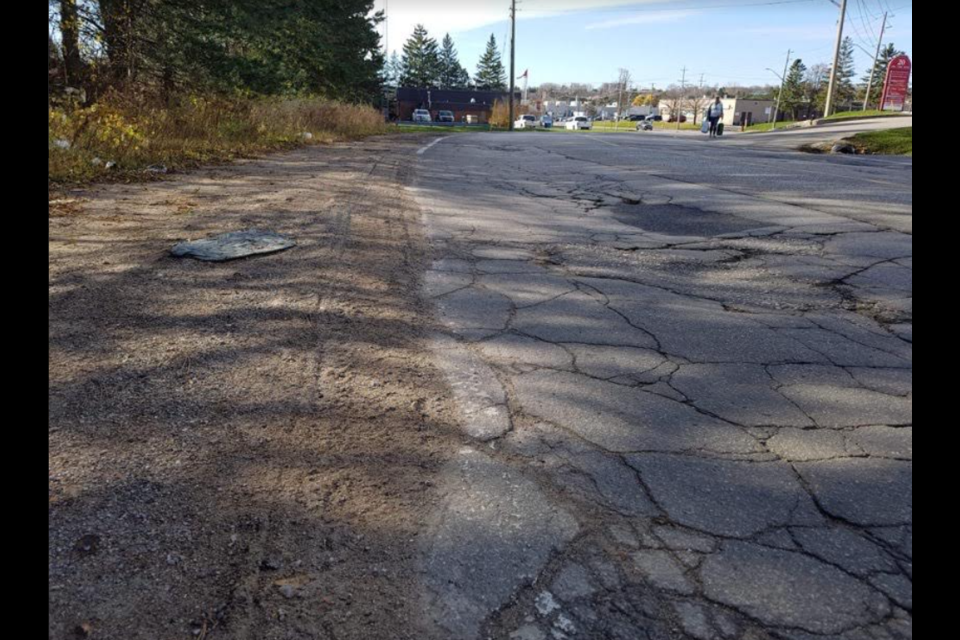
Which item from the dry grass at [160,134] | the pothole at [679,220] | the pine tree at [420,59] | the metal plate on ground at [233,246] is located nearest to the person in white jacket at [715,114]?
the dry grass at [160,134]

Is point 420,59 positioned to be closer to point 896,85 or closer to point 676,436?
point 896,85

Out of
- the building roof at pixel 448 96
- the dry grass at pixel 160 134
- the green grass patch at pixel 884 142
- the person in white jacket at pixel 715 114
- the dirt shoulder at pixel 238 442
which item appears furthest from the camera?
the building roof at pixel 448 96

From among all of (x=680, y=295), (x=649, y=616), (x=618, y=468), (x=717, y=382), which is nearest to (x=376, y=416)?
(x=618, y=468)

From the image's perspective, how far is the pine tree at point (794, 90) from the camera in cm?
10044

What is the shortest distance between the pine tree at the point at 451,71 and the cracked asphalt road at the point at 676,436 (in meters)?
114

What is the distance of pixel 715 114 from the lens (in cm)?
2867

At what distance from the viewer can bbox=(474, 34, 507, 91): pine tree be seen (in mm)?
111812

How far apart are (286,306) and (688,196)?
6651 millimetres

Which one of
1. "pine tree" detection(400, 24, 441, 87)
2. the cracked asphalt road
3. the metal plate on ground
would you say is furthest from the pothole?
"pine tree" detection(400, 24, 441, 87)

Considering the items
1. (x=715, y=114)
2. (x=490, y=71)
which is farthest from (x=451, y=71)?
(x=715, y=114)

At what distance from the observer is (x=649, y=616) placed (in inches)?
65.8

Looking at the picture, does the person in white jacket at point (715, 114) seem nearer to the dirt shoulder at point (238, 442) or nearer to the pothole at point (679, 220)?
the pothole at point (679, 220)

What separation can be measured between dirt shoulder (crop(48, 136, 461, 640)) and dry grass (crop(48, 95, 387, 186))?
3.69m

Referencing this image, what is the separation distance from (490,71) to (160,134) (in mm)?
111423
